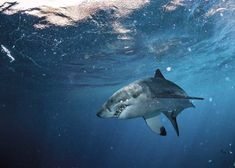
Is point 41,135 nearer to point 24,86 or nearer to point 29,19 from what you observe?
point 24,86

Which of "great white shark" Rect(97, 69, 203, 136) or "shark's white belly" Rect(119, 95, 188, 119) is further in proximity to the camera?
"shark's white belly" Rect(119, 95, 188, 119)

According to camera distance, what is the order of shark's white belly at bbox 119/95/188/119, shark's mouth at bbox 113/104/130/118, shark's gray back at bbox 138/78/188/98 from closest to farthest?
shark's mouth at bbox 113/104/130/118, shark's white belly at bbox 119/95/188/119, shark's gray back at bbox 138/78/188/98

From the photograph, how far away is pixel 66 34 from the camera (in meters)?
18.7

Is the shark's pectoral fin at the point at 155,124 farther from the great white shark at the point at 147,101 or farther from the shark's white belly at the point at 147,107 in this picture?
the shark's white belly at the point at 147,107

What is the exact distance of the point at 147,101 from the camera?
18.1 ft

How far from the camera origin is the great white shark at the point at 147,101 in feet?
16.7

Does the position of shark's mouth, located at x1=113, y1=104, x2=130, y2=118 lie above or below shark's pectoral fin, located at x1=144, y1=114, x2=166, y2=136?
above

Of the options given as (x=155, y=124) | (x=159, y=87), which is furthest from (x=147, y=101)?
(x=155, y=124)

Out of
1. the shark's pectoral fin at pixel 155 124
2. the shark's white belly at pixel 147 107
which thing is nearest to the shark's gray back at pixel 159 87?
the shark's white belly at pixel 147 107

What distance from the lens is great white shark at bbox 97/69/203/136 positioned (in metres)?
5.08

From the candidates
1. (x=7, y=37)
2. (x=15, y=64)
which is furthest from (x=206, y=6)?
(x=15, y=64)

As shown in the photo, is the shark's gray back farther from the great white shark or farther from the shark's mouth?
the shark's mouth

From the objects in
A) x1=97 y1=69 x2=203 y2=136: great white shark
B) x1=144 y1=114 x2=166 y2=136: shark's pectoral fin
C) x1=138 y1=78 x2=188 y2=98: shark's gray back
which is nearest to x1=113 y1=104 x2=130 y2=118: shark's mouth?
x1=97 y1=69 x2=203 y2=136: great white shark

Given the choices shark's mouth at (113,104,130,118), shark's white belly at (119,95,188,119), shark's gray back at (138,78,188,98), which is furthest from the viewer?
shark's gray back at (138,78,188,98)
